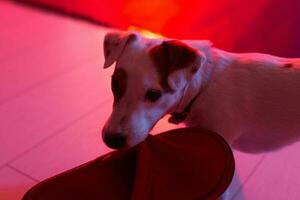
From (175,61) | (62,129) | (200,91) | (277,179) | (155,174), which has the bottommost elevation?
(277,179)

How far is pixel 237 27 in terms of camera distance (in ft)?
6.57

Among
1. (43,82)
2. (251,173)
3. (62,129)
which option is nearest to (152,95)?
(251,173)

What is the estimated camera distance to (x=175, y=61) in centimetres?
102

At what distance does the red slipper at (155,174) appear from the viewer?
99cm

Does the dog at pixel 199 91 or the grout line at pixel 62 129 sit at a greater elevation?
the dog at pixel 199 91

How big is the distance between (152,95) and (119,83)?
0.08m

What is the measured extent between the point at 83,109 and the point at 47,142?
Result: 0.24 metres

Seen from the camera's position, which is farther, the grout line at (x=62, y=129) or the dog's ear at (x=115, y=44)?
the grout line at (x=62, y=129)

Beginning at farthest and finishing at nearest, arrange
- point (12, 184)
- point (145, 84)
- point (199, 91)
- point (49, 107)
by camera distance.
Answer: point (49, 107)
point (12, 184)
point (199, 91)
point (145, 84)

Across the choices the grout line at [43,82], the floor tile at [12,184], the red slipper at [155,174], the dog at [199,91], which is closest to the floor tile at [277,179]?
the dog at [199,91]

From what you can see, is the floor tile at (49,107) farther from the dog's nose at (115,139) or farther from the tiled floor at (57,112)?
the dog's nose at (115,139)

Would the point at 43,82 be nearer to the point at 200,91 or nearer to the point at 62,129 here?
the point at 62,129

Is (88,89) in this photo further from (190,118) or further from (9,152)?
(190,118)

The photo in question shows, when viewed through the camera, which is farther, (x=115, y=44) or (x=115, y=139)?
(x=115, y=44)
